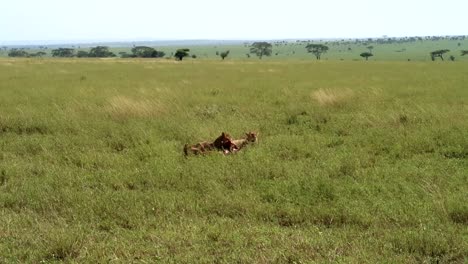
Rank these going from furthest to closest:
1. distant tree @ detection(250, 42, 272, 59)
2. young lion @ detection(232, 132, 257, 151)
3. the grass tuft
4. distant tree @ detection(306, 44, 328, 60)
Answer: distant tree @ detection(250, 42, 272, 59)
distant tree @ detection(306, 44, 328, 60)
the grass tuft
young lion @ detection(232, 132, 257, 151)

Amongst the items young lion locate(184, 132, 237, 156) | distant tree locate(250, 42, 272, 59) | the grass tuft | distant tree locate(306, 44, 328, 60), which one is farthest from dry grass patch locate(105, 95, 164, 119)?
distant tree locate(250, 42, 272, 59)

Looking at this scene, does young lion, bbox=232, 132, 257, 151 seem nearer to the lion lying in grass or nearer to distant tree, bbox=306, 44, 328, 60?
the lion lying in grass

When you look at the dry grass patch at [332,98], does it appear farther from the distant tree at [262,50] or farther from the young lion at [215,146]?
the distant tree at [262,50]

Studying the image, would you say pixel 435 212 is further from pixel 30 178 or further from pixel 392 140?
pixel 30 178

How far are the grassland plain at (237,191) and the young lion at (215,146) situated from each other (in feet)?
0.82

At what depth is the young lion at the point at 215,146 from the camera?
8.69 m

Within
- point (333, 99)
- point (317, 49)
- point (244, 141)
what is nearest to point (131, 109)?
point (244, 141)

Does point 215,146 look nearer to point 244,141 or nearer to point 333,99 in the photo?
point 244,141

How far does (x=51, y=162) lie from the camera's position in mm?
8391

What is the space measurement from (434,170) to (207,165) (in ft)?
11.6

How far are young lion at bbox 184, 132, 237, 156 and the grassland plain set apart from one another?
9.8 inches

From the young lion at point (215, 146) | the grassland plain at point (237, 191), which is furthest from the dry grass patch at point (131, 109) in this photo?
the young lion at point (215, 146)

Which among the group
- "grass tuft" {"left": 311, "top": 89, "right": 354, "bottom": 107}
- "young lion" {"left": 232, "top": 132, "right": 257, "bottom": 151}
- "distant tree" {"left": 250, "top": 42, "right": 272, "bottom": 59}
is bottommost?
"distant tree" {"left": 250, "top": 42, "right": 272, "bottom": 59}

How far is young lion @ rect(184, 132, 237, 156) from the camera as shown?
8688 mm
